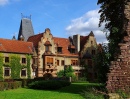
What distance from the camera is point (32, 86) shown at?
1426 inches

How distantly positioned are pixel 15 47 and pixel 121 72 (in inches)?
1962

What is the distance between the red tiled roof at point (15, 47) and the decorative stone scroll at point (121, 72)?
46.9 meters

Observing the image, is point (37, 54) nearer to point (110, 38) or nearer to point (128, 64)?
point (110, 38)

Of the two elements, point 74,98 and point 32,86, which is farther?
point 32,86

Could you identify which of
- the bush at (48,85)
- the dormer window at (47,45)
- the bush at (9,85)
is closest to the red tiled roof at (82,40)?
the dormer window at (47,45)

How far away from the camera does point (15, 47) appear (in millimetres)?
54719

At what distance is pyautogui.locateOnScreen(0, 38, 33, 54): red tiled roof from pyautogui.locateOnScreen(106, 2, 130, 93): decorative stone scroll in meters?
46.9

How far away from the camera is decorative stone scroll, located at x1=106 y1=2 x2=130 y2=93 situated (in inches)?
253

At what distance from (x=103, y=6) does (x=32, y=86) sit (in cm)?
1615

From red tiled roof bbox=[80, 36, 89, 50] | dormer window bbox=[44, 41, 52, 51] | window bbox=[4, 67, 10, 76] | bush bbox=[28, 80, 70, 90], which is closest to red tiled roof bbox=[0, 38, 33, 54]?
dormer window bbox=[44, 41, 52, 51]

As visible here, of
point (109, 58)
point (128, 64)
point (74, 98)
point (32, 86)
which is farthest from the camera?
point (32, 86)

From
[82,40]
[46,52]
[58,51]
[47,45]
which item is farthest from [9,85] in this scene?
[82,40]

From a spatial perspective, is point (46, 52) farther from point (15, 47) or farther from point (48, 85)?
point (48, 85)

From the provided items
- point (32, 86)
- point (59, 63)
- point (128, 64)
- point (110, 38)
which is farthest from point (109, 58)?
point (59, 63)
